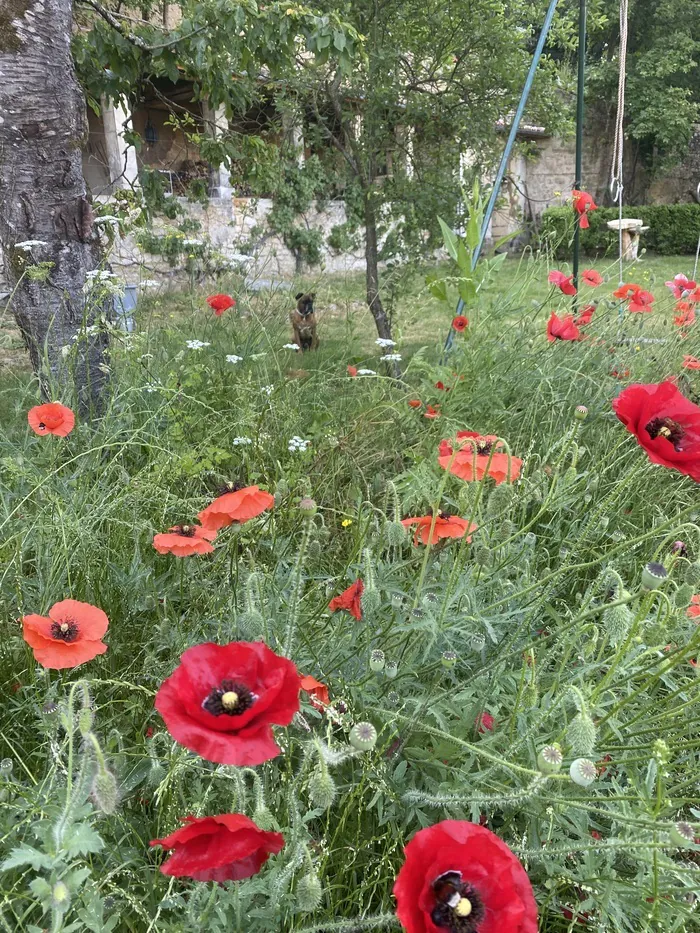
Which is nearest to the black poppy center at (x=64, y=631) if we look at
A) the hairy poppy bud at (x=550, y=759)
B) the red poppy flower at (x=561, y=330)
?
the hairy poppy bud at (x=550, y=759)

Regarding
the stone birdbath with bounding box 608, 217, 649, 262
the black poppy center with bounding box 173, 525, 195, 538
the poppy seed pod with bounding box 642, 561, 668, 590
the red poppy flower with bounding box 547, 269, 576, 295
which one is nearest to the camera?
the poppy seed pod with bounding box 642, 561, 668, 590

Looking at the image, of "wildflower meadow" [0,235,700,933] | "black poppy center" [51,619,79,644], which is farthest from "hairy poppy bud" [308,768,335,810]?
"black poppy center" [51,619,79,644]

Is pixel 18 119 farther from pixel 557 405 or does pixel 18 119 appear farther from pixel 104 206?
pixel 557 405

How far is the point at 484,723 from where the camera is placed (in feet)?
4.10

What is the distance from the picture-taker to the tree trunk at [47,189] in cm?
235

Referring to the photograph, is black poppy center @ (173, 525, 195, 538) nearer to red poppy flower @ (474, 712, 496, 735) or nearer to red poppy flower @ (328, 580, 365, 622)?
red poppy flower @ (328, 580, 365, 622)

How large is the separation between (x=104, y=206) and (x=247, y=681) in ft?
9.30

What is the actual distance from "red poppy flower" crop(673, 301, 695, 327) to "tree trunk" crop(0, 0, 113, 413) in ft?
7.88

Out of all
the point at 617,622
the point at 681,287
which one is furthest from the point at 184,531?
the point at 681,287

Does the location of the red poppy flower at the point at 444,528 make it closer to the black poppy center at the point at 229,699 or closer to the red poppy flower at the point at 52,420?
the black poppy center at the point at 229,699

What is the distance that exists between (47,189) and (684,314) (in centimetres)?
266

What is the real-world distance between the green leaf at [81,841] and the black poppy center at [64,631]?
0.39m

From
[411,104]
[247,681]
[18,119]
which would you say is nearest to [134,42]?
[18,119]

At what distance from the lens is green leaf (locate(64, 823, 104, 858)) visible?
74cm
